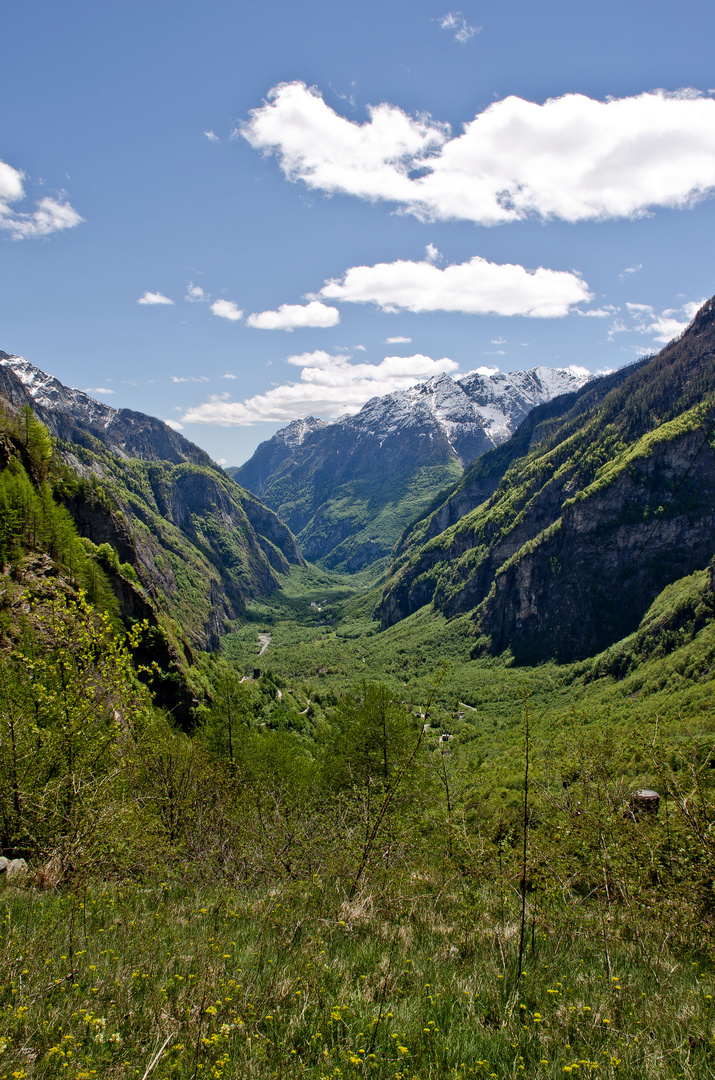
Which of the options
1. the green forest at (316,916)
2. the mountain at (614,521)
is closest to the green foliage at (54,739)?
the green forest at (316,916)

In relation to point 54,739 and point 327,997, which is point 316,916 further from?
point 54,739

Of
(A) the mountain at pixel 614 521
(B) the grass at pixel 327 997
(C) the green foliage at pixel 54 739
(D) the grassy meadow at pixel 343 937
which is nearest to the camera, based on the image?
(B) the grass at pixel 327 997

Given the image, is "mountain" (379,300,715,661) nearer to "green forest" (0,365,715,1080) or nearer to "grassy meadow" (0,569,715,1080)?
"green forest" (0,365,715,1080)

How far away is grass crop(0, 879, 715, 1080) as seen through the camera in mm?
5141

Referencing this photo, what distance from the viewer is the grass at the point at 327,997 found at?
5141 mm

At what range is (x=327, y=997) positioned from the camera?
21.4 feet

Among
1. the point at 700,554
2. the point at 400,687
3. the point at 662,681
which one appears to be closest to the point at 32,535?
the point at 662,681

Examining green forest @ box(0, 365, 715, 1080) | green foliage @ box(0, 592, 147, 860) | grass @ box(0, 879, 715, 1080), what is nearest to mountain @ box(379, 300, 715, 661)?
green forest @ box(0, 365, 715, 1080)

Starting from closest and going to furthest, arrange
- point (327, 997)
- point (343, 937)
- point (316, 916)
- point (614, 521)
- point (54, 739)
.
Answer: point (327, 997)
point (343, 937)
point (316, 916)
point (54, 739)
point (614, 521)

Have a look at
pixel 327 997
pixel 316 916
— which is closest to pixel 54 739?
pixel 316 916

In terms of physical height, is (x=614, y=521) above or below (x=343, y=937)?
below

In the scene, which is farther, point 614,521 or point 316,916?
point 614,521

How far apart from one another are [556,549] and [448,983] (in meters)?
169

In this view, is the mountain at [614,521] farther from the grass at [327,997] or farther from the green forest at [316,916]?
the grass at [327,997]
